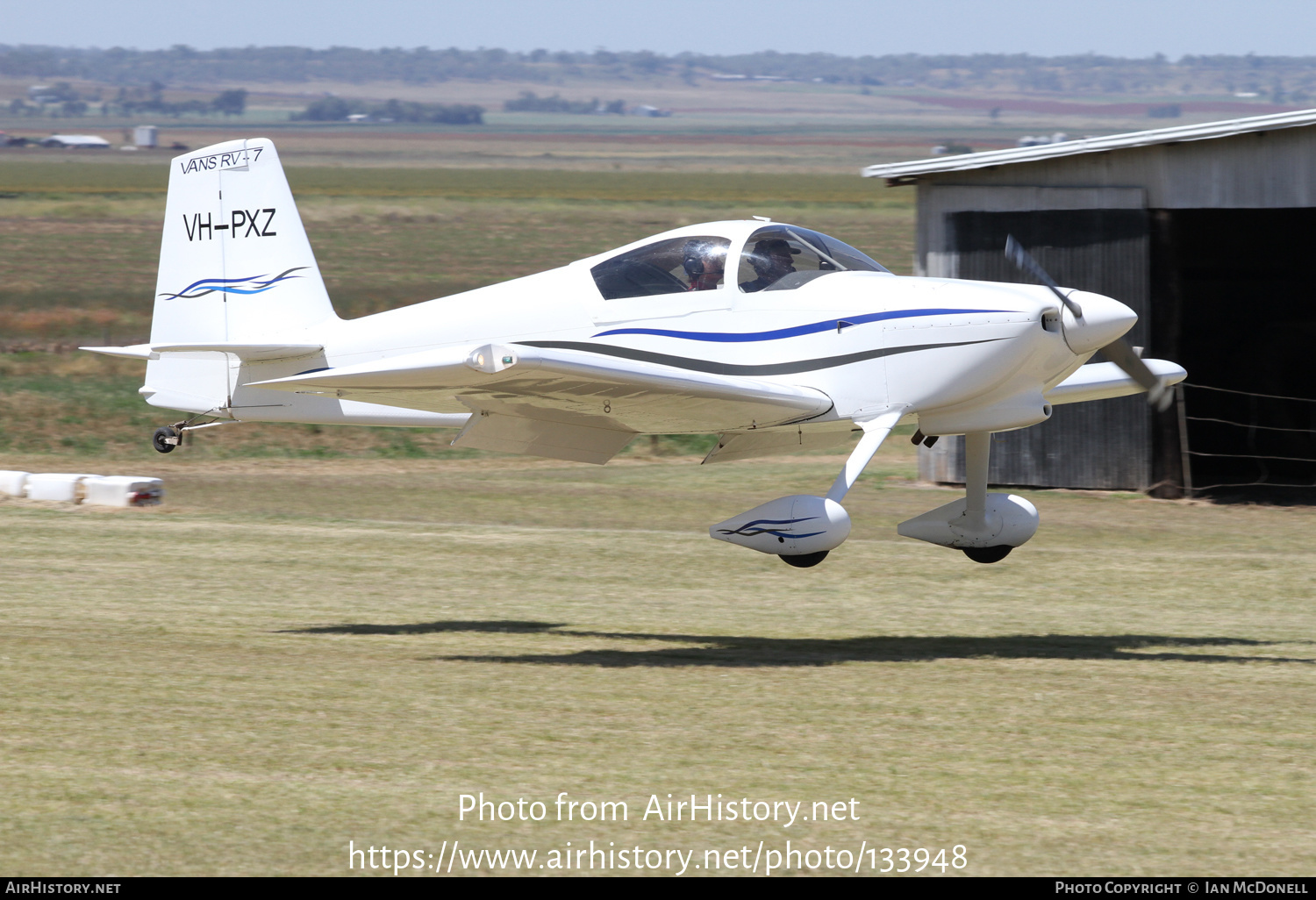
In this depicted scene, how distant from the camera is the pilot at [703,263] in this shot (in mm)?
11367

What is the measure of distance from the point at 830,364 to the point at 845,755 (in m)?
3.88

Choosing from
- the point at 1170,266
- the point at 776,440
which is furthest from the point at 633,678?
the point at 1170,266

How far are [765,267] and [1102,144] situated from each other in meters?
10.6

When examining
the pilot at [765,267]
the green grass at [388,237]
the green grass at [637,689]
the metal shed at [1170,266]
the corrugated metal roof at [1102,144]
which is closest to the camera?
the green grass at [637,689]

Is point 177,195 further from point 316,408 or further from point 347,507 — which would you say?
point 347,507

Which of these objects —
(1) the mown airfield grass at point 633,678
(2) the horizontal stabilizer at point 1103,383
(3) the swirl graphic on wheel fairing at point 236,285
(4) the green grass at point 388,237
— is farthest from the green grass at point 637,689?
(4) the green grass at point 388,237

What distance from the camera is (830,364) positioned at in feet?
36.6

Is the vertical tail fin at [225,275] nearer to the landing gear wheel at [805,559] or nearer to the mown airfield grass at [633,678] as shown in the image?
the mown airfield grass at [633,678]

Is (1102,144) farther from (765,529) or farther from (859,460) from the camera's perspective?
(765,529)

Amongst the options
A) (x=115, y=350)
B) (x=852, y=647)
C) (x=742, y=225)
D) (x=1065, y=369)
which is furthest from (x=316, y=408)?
(x=1065, y=369)

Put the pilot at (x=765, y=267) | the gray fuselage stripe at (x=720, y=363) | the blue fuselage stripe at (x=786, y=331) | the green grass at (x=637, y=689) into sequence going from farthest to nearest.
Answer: the pilot at (x=765, y=267) < the gray fuselage stripe at (x=720, y=363) < the blue fuselage stripe at (x=786, y=331) < the green grass at (x=637, y=689)

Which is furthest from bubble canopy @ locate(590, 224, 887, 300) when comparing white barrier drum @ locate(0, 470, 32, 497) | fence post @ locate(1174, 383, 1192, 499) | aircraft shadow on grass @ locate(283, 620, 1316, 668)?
white barrier drum @ locate(0, 470, 32, 497)

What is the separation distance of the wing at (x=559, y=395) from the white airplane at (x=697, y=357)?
0.02 metres

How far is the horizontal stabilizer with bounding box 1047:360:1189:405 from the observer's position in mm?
11977
